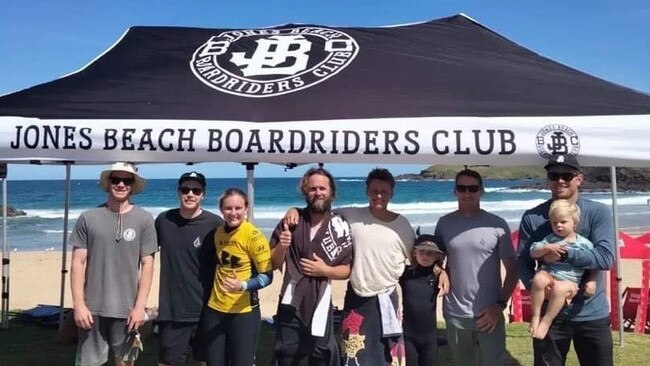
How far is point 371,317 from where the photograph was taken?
3.80 meters

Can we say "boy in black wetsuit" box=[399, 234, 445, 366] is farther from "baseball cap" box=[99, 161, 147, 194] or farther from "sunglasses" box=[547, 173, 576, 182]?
"baseball cap" box=[99, 161, 147, 194]

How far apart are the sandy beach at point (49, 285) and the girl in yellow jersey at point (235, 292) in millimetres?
4486

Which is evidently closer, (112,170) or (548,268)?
(548,268)

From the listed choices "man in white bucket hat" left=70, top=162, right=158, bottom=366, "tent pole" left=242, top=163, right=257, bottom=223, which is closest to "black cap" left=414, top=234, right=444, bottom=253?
"tent pole" left=242, top=163, right=257, bottom=223

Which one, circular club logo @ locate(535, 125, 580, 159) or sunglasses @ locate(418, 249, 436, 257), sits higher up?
circular club logo @ locate(535, 125, 580, 159)

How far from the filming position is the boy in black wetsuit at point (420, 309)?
3910mm

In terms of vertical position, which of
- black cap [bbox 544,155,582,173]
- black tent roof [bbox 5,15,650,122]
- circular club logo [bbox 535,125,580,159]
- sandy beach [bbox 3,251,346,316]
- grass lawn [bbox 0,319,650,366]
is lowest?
grass lawn [bbox 0,319,650,366]

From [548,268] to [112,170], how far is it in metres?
2.67

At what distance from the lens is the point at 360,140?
3.81 metres

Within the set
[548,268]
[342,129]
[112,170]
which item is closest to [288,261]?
[342,129]

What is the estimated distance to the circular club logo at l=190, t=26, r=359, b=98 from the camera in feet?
14.3

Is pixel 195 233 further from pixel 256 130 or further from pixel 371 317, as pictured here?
pixel 371 317

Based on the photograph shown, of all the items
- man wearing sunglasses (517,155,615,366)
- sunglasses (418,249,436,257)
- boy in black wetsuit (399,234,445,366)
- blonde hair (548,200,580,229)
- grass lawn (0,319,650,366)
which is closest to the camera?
blonde hair (548,200,580,229)

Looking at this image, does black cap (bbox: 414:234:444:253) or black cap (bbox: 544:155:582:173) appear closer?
black cap (bbox: 544:155:582:173)
